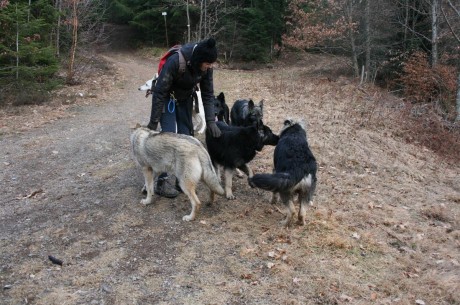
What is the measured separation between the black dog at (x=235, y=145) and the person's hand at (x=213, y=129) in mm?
119

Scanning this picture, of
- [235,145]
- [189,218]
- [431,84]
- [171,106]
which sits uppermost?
[431,84]

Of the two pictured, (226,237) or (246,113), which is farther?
(246,113)

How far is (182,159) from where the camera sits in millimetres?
4793

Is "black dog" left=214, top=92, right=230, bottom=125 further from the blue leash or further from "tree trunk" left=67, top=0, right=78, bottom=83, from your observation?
"tree trunk" left=67, top=0, right=78, bottom=83

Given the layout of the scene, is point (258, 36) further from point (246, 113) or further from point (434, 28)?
point (246, 113)

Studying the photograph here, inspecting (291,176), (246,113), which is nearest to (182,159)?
(291,176)

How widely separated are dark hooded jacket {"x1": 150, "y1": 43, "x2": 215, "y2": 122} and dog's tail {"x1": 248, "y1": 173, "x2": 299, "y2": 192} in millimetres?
1626

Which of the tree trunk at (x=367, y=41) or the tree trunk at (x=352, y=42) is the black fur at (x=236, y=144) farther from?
the tree trunk at (x=352, y=42)

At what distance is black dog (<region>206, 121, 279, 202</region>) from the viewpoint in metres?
5.37

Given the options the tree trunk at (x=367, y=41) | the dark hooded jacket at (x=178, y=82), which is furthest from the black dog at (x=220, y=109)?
the tree trunk at (x=367, y=41)

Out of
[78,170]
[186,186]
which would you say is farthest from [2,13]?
[186,186]

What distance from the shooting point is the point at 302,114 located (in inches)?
440

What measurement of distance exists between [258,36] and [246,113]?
21458 millimetres

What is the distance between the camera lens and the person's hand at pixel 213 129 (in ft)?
17.7
